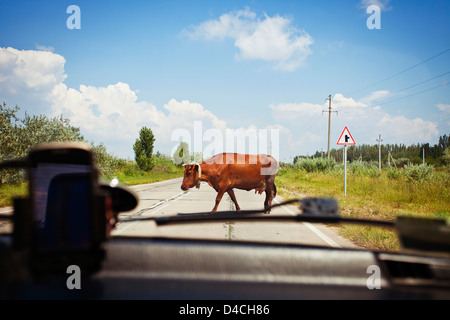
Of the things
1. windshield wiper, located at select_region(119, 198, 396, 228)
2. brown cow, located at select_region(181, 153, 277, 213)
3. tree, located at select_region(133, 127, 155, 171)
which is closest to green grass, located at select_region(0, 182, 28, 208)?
windshield wiper, located at select_region(119, 198, 396, 228)

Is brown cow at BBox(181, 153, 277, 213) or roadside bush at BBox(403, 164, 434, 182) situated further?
roadside bush at BBox(403, 164, 434, 182)

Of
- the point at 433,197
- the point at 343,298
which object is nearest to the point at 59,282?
the point at 343,298

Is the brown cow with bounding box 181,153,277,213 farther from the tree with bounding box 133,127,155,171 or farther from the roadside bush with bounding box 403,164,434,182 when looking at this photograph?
the roadside bush with bounding box 403,164,434,182

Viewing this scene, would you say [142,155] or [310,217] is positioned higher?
[142,155]

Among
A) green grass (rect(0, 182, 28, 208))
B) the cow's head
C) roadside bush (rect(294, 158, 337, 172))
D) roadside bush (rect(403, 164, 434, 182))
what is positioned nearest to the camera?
green grass (rect(0, 182, 28, 208))

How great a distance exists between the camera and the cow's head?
3820 millimetres

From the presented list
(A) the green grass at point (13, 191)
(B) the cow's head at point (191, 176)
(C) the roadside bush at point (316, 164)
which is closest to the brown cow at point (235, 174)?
(B) the cow's head at point (191, 176)

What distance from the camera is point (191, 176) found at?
3.90 metres

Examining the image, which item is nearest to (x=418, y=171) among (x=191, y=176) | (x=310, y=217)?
(x=191, y=176)

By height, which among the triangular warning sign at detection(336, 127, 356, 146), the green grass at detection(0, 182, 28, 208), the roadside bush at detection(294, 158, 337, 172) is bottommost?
the green grass at detection(0, 182, 28, 208)

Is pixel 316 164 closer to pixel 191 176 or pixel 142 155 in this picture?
pixel 191 176

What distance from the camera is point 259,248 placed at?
48.8 inches
